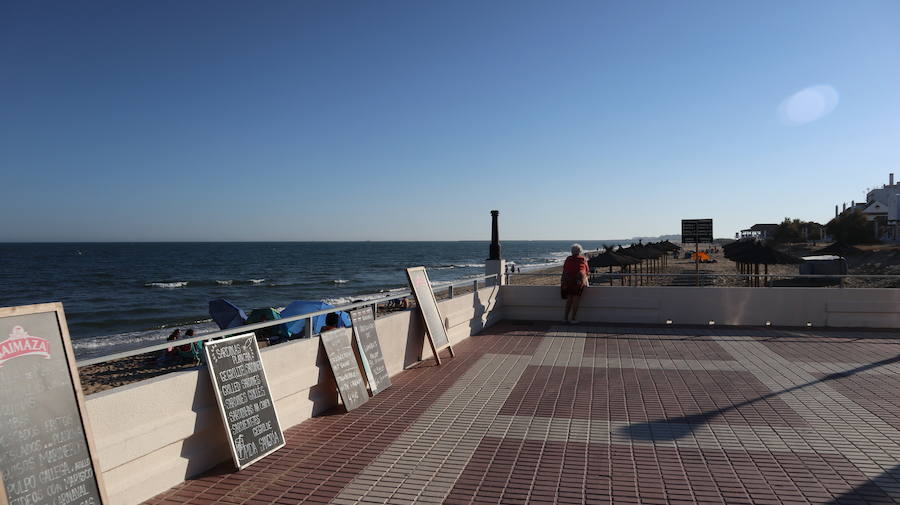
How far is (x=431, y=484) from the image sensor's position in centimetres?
368

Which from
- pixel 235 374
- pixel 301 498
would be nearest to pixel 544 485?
pixel 301 498

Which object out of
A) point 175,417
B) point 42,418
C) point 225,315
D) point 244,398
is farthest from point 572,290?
point 225,315

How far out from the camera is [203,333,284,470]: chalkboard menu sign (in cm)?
404

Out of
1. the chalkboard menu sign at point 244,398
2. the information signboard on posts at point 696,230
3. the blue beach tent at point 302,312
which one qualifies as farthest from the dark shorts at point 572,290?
the chalkboard menu sign at point 244,398

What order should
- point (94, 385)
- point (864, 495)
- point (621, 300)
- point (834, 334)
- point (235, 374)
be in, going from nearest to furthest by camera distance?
point (864, 495), point (235, 374), point (834, 334), point (621, 300), point (94, 385)

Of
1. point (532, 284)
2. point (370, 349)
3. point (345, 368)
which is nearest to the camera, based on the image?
point (345, 368)

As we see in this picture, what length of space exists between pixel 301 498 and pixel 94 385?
44.2 ft

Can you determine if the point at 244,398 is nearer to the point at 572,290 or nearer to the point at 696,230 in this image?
the point at 572,290

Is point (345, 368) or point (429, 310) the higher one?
point (429, 310)

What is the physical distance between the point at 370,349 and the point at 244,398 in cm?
200

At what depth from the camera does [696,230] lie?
1373cm

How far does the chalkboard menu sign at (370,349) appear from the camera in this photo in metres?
5.92

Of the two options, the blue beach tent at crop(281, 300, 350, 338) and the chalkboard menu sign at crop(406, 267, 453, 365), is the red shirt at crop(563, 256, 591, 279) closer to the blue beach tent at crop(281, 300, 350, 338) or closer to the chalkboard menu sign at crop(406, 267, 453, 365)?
the chalkboard menu sign at crop(406, 267, 453, 365)

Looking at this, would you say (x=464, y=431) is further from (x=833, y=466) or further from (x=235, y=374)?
(x=833, y=466)
